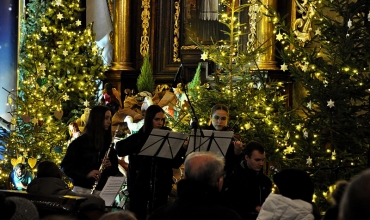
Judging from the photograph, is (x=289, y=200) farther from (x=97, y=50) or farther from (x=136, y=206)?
(x=97, y=50)

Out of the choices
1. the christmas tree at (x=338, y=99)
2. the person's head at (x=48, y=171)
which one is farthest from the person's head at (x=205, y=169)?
the christmas tree at (x=338, y=99)

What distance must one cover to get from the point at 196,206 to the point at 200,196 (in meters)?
0.07

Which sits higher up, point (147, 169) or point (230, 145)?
point (230, 145)

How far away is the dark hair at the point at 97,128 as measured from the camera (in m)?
7.80

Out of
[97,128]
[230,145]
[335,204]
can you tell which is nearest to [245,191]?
[230,145]

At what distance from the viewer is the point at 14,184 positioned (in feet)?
41.9

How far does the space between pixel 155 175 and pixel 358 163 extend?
2.36 metres

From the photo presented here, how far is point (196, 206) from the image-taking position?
409 centimetres

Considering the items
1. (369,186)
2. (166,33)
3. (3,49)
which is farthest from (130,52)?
(369,186)

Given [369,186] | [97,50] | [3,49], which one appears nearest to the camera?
[369,186]

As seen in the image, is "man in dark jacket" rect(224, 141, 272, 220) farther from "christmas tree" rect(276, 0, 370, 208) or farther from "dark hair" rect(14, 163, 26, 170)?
"dark hair" rect(14, 163, 26, 170)

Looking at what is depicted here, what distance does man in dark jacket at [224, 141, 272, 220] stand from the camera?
7.14 metres

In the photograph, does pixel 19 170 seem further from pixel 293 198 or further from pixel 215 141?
pixel 293 198

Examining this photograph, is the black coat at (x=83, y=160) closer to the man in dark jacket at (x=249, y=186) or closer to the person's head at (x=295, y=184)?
the man in dark jacket at (x=249, y=186)
